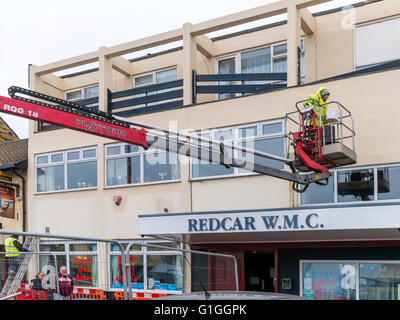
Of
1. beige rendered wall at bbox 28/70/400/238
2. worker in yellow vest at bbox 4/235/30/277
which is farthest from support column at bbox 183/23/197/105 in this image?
worker in yellow vest at bbox 4/235/30/277

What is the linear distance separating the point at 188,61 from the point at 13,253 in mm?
9399

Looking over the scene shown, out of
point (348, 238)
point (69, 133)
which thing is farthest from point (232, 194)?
point (69, 133)

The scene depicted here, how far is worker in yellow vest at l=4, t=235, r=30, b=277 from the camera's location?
7.26 meters

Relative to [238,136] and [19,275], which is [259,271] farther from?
[19,275]

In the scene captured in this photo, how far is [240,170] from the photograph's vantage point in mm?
14117

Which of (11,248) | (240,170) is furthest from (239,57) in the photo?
(11,248)

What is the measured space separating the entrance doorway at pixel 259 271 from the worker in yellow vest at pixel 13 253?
7672mm

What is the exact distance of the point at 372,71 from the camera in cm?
1253

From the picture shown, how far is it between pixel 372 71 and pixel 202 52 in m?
5.76

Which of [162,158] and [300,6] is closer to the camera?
[300,6]

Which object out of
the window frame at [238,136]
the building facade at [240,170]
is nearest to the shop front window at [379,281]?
the building facade at [240,170]

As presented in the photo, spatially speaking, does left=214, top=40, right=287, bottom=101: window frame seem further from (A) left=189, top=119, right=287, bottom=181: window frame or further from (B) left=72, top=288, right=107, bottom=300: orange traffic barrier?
(B) left=72, top=288, right=107, bottom=300: orange traffic barrier

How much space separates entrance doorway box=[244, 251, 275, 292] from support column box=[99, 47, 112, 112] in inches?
268

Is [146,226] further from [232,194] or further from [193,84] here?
[193,84]
